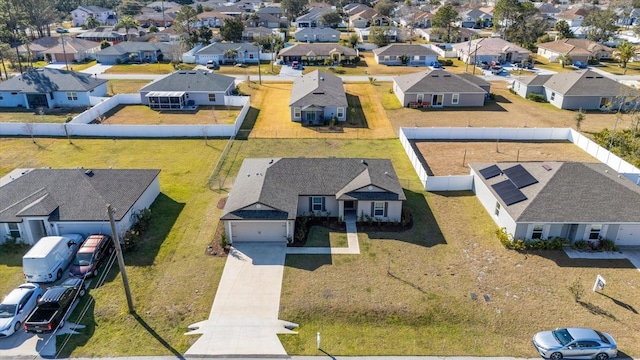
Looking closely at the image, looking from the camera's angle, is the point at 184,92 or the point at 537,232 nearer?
the point at 537,232

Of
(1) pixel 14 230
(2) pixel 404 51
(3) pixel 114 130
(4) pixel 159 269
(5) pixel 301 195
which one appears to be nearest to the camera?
(4) pixel 159 269

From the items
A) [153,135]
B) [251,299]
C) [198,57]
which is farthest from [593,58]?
[251,299]

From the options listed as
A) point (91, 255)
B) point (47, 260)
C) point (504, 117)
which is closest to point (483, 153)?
point (504, 117)

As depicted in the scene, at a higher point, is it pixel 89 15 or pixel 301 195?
pixel 89 15

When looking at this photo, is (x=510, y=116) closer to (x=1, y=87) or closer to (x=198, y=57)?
(x=198, y=57)

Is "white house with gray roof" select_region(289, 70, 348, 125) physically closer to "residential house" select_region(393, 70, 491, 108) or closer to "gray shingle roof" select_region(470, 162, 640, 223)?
"residential house" select_region(393, 70, 491, 108)

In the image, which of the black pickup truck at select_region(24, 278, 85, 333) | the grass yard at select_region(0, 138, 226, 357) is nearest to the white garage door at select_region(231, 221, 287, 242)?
the grass yard at select_region(0, 138, 226, 357)

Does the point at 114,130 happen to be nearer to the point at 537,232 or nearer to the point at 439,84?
the point at 439,84

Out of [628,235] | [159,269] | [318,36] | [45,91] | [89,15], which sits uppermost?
[89,15]
